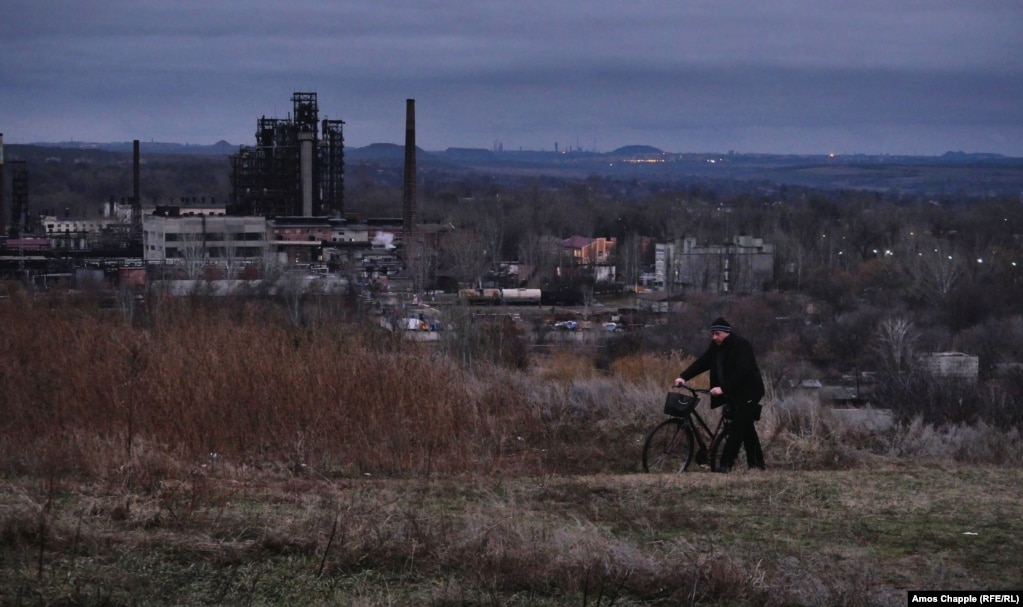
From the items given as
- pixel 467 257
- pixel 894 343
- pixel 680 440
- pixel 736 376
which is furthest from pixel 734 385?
pixel 467 257

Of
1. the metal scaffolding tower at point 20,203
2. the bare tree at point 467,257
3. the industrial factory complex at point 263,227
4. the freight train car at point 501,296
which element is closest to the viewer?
the freight train car at point 501,296

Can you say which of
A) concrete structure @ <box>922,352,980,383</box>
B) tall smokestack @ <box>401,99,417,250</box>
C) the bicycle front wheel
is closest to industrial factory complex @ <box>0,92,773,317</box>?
tall smokestack @ <box>401,99,417,250</box>

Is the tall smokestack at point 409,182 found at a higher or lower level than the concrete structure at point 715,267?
higher

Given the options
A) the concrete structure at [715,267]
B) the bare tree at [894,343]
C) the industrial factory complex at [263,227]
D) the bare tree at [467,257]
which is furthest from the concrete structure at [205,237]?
the bare tree at [894,343]

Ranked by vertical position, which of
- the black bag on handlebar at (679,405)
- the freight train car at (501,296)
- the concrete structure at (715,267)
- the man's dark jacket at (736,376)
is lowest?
the freight train car at (501,296)

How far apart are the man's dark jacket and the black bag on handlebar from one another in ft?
0.50

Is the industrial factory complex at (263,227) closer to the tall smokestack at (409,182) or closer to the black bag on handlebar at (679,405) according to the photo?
the tall smokestack at (409,182)

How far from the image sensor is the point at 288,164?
5041 cm

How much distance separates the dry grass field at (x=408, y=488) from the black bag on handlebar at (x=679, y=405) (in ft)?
1.39

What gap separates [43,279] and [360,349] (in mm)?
23455

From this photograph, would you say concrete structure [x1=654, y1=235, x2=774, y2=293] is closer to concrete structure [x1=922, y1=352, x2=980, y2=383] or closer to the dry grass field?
concrete structure [x1=922, y1=352, x2=980, y2=383]

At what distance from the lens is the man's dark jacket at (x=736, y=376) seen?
7.93 meters

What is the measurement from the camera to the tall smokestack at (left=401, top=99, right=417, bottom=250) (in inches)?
1795

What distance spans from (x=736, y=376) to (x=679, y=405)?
45 cm
